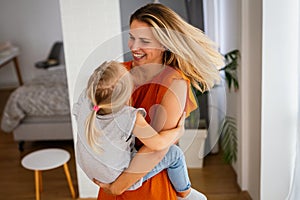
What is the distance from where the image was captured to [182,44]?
1.24 metres

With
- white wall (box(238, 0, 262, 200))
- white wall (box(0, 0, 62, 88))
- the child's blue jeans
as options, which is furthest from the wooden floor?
white wall (box(0, 0, 62, 88))

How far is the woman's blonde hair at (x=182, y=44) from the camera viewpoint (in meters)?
1.23

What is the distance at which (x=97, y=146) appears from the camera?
4.25 ft

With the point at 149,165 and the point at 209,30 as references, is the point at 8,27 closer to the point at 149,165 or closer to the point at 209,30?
the point at 209,30

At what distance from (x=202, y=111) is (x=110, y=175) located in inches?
20.7

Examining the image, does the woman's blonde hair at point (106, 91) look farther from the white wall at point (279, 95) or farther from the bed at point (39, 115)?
the bed at point (39, 115)

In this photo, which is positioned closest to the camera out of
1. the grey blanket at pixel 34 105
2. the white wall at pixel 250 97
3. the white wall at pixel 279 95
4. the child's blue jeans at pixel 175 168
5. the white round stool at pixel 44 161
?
the child's blue jeans at pixel 175 168

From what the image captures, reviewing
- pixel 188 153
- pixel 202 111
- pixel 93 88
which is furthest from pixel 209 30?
pixel 93 88

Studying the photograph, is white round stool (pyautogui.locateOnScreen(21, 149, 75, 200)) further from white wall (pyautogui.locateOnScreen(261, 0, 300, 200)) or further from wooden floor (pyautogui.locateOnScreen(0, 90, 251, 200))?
white wall (pyautogui.locateOnScreen(261, 0, 300, 200))

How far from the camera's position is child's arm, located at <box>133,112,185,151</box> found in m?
1.24

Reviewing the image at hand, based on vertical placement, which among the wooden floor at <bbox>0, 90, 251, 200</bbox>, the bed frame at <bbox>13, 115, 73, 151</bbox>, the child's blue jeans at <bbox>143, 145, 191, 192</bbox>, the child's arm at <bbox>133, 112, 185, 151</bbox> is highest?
the child's arm at <bbox>133, 112, 185, 151</bbox>

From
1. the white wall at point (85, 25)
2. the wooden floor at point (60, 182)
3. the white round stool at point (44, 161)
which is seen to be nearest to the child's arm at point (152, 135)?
the white wall at point (85, 25)

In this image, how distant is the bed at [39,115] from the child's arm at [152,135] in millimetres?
2463

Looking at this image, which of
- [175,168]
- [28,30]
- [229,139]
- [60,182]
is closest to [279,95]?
[229,139]
